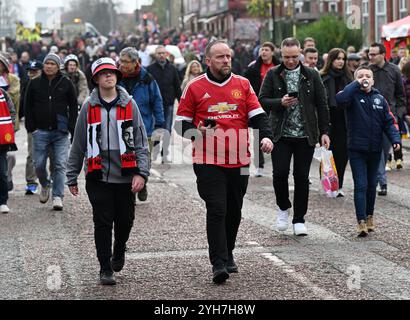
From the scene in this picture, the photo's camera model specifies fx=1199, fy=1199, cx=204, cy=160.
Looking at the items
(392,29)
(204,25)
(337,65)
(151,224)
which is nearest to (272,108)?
(151,224)

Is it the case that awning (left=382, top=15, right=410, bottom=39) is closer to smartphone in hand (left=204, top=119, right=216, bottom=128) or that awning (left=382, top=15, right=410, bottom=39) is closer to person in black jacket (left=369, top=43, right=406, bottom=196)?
person in black jacket (left=369, top=43, right=406, bottom=196)

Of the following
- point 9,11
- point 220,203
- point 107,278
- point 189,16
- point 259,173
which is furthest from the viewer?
point 9,11

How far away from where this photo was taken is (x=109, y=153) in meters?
9.24

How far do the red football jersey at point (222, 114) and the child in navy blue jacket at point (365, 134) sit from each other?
7.86 feet

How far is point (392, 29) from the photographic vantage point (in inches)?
1084

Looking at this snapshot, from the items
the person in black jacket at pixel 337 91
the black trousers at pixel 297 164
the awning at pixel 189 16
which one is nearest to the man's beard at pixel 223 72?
the black trousers at pixel 297 164

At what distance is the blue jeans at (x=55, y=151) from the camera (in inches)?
564

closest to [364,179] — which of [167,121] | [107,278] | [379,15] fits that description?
[107,278]

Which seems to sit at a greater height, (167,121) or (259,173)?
(167,121)

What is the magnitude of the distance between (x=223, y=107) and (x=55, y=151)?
5426 mm

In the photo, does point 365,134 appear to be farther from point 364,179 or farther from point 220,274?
point 220,274

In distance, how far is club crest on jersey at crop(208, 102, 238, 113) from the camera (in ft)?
30.8

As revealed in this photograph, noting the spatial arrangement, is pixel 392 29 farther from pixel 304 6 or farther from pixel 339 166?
pixel 304 6
